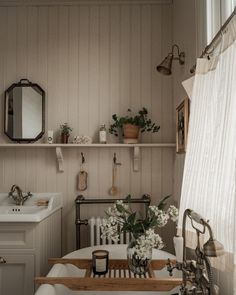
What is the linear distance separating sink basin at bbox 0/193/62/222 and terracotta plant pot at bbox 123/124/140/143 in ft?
2.53

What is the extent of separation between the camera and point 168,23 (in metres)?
2.78

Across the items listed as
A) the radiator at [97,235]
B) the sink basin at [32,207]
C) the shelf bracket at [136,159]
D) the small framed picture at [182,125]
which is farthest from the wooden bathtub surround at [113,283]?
the shelf bracket at [136,159]

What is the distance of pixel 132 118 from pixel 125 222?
1.15 m

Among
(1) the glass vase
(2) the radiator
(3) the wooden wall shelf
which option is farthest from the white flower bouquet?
(3) the wooden wall shelf

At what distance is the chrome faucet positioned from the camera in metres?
2.58

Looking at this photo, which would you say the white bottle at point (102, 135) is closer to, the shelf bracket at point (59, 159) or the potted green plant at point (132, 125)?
the potted green plant at point (132, 125)

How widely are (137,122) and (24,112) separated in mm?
1002

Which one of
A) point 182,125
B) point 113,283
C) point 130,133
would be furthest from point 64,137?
point 113,283

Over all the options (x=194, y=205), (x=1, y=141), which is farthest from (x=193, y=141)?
(x=1, y=141)

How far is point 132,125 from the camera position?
260cm

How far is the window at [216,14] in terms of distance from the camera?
1427 mm

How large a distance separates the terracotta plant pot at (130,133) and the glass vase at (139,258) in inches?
42.0

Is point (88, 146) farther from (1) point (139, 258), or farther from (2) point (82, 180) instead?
(1) point (139, 258)

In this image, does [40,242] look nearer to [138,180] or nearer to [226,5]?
[138,180]
